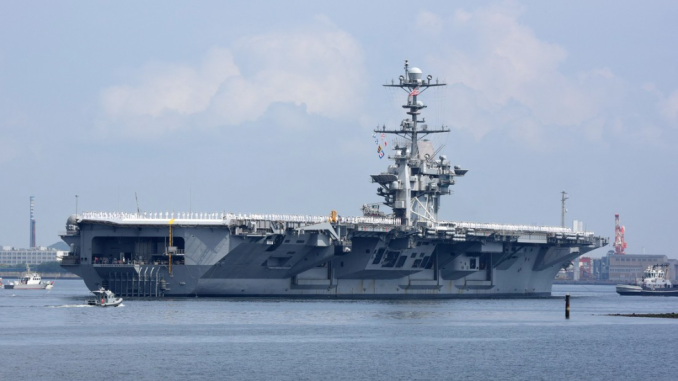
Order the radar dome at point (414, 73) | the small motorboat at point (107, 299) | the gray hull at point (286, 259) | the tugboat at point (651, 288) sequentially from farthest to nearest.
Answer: the tugboat at point (651, 288)
the radar dome at point (414, 73)
the gray hull at point (286, 259)
the small motorboat at point (107, 299)

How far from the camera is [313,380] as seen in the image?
2978 centimetres

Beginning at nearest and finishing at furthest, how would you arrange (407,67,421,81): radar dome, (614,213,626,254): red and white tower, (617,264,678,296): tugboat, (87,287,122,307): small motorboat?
1. (87,287,122,307): small motorboat
2. (407,67,421,81): radar dome
3. (617,264,678,296): tugboat
4. (614,213,626,254): red and white tower

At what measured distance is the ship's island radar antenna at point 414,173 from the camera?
63.0m

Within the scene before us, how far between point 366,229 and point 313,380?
26.9 meters

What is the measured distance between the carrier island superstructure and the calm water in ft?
5.65

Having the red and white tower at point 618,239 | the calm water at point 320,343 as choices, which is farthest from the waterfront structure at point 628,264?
the calm water at point 320,343

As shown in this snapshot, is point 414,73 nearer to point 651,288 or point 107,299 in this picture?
point 107,299

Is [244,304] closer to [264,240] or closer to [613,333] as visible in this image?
[264,240]

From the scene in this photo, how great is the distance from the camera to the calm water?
31297 millimetres

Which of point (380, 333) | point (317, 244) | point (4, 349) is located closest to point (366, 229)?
point (317, 244)

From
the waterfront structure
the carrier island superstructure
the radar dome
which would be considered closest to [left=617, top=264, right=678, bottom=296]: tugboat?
the carrier island superstructure

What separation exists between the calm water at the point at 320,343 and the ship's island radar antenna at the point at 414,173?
33.8 feet

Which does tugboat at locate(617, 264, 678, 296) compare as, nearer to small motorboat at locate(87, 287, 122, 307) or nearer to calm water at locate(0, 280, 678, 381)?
calm water at locate(0, 280, 678, 381)

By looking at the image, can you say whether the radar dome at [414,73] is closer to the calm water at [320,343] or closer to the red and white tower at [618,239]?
the calm water at [320,343]
